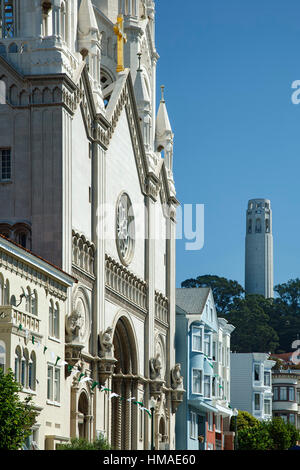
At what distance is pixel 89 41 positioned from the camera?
7550cm

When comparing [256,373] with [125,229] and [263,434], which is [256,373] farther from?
[125,229]

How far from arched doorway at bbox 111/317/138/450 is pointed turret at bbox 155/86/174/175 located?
21575 millimetres

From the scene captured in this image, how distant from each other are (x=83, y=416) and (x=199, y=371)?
33.6m

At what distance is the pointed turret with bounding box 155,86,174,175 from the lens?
9681cm

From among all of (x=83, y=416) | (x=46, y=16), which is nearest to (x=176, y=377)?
(x=83, y=416)

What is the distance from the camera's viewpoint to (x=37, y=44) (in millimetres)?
66812

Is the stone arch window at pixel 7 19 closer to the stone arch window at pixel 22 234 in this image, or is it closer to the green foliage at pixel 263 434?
the stone arch window at pixel 22 234

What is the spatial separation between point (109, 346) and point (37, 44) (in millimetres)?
19533

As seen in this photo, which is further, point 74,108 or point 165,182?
point 165,182

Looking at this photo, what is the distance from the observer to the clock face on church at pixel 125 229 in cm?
7956
